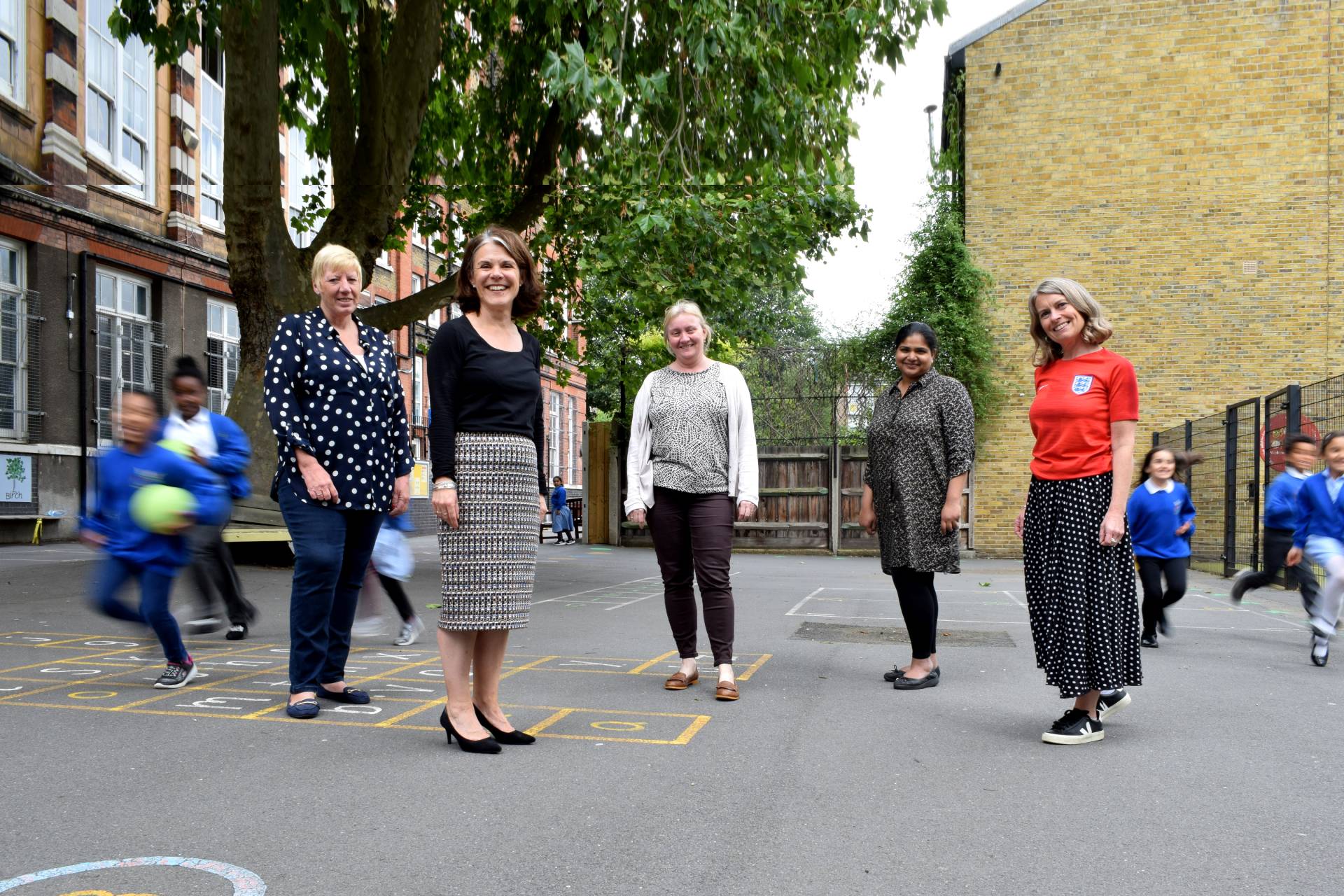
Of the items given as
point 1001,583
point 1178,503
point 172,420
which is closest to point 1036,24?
point 1001,583

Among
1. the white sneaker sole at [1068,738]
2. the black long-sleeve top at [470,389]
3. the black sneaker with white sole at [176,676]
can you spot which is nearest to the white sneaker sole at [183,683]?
the black sneaker with white sole at [176,676]

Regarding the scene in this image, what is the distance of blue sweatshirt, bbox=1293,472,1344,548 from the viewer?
23.5 feet

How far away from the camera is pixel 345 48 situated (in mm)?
13055

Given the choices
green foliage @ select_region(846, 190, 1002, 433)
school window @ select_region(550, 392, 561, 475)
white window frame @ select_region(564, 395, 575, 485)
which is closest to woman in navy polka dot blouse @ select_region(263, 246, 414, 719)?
green foliage @ select_region(846, 190, 1002, 433)

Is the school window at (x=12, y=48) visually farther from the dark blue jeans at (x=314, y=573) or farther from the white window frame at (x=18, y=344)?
the dark blue jeans at (x=314, y=573)

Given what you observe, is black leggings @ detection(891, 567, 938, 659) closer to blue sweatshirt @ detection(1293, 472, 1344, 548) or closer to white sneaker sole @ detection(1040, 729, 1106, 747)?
white sneaker sole @ detection(1040, 729, 1106, 747)

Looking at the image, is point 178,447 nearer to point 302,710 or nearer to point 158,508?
point 158,508

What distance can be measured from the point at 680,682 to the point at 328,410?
7.23ft

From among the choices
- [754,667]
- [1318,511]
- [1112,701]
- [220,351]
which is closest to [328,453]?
[754,667]

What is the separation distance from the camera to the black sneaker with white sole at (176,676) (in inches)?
209

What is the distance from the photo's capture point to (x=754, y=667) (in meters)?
6.42

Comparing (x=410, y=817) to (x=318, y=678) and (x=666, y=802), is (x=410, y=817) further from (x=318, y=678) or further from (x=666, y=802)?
(x=318, y=678)

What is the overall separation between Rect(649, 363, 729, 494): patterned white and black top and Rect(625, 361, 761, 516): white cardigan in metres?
0.03

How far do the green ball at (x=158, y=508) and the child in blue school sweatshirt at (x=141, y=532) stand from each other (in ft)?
0.12
